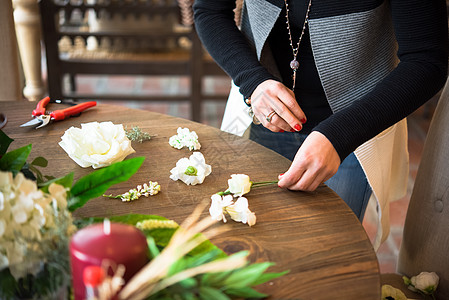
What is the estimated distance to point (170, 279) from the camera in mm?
450

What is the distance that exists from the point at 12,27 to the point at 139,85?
2.47m

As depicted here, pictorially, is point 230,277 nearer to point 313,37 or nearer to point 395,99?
point 395,99

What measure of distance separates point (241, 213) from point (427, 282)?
1.51ft

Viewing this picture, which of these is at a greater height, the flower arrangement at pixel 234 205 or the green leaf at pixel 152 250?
the green leaf at pixel 152 250

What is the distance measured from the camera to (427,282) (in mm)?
929

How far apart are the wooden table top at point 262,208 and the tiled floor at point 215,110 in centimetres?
125

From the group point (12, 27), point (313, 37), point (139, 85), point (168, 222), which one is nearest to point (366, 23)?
point (313, 37)

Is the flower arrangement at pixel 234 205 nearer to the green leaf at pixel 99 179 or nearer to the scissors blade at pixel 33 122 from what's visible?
the green leaf at pixel 99 179

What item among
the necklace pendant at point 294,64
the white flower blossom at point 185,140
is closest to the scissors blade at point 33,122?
the white flower blossom at point 185,140

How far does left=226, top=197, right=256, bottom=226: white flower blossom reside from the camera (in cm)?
70

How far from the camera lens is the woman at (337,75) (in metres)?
0.87

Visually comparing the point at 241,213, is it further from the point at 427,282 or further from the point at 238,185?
the point at 427,282

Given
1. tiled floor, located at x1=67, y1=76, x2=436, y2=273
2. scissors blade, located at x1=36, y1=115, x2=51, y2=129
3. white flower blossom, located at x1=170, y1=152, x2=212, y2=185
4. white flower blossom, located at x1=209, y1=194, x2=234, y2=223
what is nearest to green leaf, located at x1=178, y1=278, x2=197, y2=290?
white flower blossom, located at x1=209, y1=194, x2=234, y2=223

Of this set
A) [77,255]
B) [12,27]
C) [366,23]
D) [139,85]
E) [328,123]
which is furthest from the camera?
[139,85]
